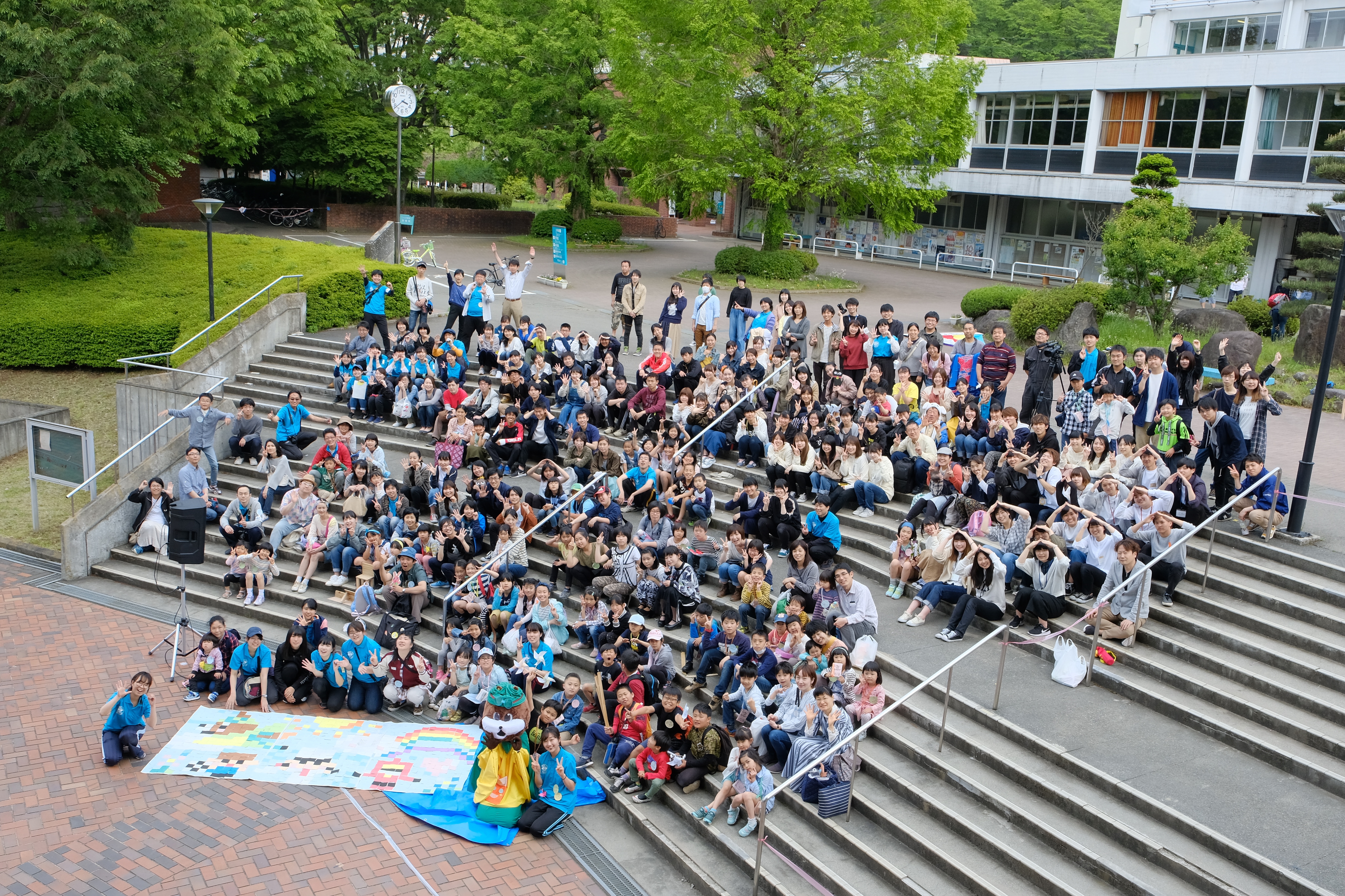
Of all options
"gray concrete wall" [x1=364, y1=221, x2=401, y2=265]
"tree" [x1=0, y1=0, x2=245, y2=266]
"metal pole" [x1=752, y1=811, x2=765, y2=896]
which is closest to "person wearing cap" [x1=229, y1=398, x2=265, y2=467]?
"tree" [x1=0, y1=0, x2=245, y2=266]

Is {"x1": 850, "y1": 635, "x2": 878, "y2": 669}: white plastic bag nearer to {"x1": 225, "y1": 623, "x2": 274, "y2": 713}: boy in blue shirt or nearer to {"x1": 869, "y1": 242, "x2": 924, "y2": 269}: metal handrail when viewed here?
{"x1": 225, "y1": 623, "x2": 274, "y2": 713}: boy in blue shirt

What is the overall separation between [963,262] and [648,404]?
25494mm

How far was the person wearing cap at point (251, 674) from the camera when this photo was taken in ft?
40.4

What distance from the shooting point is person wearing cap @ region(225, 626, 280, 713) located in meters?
12.3

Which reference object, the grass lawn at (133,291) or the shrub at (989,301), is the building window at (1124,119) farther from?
the grass lawn at (133,291)

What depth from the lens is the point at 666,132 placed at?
30422mm

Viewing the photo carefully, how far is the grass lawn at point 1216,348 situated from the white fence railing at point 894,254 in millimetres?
17710

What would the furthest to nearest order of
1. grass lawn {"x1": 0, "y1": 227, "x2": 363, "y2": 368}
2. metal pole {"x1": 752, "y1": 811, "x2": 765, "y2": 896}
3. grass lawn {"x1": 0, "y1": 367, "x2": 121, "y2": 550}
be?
grass lawn {"x1": 0, "y1": 227, "x2": 363, "y2": 368}
grass lawn {"x1": 0, "y1": 367, "x2": 121, "y2": 550}
metal pole {"x1": 752, "y1": 811, "x2": 765, "y2": 896}

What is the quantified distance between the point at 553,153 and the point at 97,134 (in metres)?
16.6

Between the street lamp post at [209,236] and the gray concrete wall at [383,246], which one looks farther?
the gray concrete wall at [383,246]

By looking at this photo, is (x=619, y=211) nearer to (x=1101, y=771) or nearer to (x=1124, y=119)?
(x=1124, y=119)

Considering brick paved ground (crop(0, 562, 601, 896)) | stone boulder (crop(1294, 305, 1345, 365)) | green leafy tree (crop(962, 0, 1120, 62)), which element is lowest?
brick paved ground (crop(0, 562, 601, 896))

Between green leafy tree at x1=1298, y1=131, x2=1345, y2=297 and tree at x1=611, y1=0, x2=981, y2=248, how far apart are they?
363 inches

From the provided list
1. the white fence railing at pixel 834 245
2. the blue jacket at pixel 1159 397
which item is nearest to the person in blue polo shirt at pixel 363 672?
the blue jacket at pixel 1159 397
